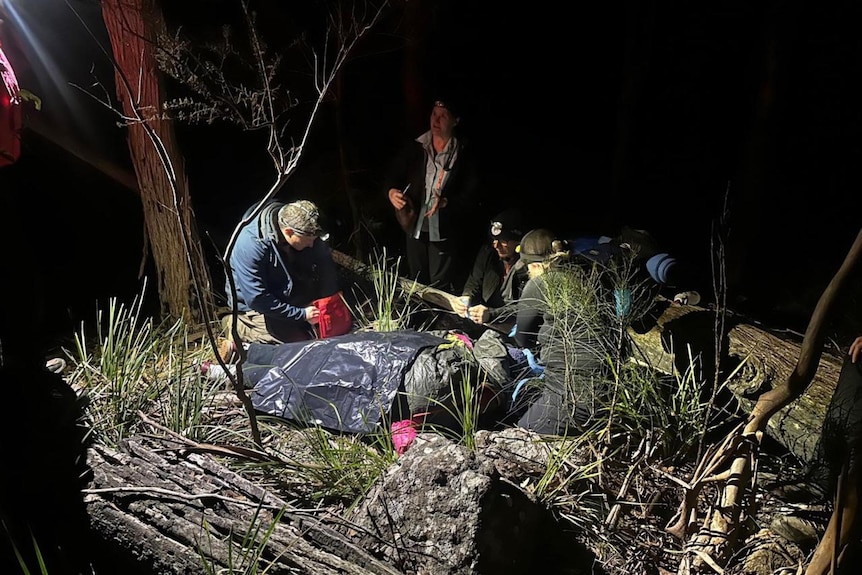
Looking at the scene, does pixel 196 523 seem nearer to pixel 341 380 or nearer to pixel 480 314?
pixel 341 380

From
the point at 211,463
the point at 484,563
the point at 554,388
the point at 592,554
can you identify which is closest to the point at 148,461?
the point at 211,463

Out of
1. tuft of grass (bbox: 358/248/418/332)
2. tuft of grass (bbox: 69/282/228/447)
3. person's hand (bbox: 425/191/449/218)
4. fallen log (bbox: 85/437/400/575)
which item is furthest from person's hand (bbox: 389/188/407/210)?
fallen log (bbox: 85/437/400/575)

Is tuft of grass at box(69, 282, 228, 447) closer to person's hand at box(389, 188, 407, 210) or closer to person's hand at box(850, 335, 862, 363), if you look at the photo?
person's hand at box(389, 188, 407, 210)

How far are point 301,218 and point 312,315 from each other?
25.6 inches

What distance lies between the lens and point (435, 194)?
13.1ft

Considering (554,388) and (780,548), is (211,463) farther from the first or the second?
(780,548)

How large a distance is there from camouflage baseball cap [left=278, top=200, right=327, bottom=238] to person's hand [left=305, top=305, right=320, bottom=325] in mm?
520

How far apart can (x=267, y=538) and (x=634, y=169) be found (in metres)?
4.70

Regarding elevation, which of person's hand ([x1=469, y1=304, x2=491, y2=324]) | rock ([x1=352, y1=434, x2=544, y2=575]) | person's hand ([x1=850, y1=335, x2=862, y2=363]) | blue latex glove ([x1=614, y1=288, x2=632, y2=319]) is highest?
blue latex glove ([x1=614, y1=288, x2=632, y2=319])

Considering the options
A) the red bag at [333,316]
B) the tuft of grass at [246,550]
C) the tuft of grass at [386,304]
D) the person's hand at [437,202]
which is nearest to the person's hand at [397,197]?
the person's hand at [437,202]

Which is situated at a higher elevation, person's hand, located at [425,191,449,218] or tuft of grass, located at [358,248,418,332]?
person's hand, located at [425,191,449,218]

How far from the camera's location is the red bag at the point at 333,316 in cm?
362

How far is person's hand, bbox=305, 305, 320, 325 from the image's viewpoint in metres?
3.55

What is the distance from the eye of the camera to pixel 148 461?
6.69ft
